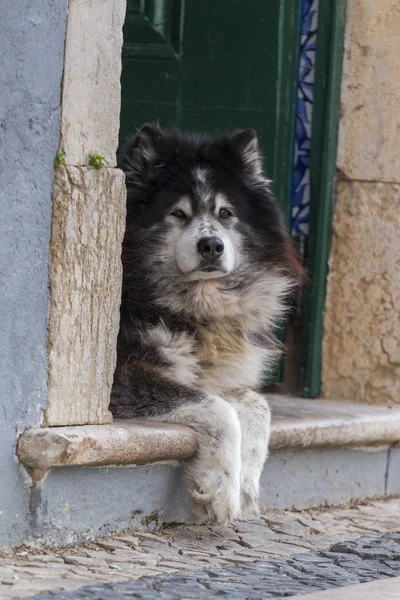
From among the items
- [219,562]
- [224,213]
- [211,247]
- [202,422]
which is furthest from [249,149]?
[219,562]

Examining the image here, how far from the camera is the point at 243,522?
4.97 meters

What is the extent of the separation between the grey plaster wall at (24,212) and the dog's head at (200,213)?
0.91 m

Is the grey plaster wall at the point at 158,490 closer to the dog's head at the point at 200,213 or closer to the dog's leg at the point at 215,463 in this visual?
the dog's leg at the point at 215,463

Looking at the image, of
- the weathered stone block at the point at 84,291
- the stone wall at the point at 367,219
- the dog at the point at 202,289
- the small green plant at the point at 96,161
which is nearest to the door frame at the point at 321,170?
the stone wall at the point at 367,219

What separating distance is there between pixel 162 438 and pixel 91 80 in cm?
136

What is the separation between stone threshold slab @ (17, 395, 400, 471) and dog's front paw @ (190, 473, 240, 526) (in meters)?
0.15

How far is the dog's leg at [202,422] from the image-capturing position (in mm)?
4500

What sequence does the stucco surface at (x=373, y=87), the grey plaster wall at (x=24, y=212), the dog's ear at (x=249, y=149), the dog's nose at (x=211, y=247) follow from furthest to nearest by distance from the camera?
the stucco surface at (x=373, y=87) → the dog's ear at (x=249, y=149) → the dog's nose at (x=211, y=247) → the grey plaster wall at (x=24, y=212)

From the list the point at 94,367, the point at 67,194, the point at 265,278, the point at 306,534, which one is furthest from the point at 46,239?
the point at 306,534

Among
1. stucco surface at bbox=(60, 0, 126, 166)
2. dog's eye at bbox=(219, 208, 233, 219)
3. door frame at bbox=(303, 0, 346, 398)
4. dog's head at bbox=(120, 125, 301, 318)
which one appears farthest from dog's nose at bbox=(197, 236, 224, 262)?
door frame at bbox=(303, 0, 346, 398)

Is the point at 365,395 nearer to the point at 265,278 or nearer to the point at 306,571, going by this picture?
the point at 265,278

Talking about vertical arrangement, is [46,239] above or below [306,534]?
above

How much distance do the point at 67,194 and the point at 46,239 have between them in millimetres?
184

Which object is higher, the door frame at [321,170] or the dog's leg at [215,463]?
the door frame at [321,170]
